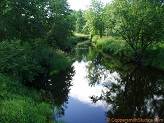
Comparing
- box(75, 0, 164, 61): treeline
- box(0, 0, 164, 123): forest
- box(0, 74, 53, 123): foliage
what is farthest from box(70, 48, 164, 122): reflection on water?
box(75, 0, 164, 61): treeline

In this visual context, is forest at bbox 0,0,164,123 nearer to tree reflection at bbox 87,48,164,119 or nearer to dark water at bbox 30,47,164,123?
dark water at bbox 30,47,164,123

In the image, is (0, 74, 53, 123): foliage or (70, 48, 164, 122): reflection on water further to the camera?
(70, 48, 164, 122): reflection on water

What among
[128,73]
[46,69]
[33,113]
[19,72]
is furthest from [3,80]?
[128,73]

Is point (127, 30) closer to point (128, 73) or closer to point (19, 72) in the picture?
point (128, 73)

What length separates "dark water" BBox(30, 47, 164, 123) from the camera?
46.9 feet

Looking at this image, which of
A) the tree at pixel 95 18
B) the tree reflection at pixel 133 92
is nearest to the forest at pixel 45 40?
the tree reflection at pixel 133 92

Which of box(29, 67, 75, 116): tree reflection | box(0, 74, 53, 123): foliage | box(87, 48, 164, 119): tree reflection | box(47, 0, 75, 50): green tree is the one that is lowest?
box(29, 67, 75, 116): tree reflection

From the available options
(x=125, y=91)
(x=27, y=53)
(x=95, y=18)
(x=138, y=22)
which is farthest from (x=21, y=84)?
(x=95, y=18)

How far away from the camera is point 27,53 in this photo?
19250 millimetres

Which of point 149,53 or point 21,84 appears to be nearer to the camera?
point 21,84

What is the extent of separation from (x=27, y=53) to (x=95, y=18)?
187 ft

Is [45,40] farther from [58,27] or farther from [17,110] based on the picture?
[17,110]

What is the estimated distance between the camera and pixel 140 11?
29719 mm

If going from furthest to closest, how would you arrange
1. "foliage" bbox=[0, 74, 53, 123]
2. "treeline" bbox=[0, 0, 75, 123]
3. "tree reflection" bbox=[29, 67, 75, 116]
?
"tree reflection" bbox=[29, 67, 75, 116], "treeline" bbox=[0, 0, 75, 123], "foliage" bbox=[0, 74, 53, 123]
